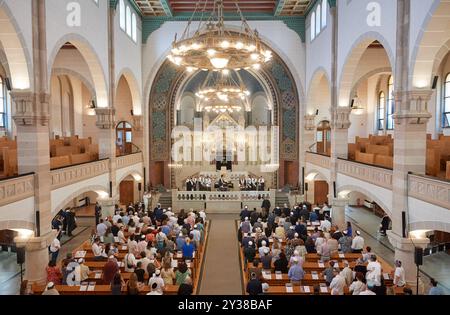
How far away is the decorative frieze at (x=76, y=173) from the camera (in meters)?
13.6

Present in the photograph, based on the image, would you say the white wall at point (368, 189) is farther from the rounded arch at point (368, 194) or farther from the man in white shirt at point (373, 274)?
the man in white shirt at point (373, 274)

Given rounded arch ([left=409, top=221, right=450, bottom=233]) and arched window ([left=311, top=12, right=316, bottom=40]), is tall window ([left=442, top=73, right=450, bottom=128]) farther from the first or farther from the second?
rounded arch ([left=409, top=221, right=450, bottom=233])

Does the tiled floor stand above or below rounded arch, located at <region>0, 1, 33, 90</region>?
below

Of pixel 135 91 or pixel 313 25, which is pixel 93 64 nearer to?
pixel 135 91

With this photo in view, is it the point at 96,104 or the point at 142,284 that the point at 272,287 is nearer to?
the point at 142,284

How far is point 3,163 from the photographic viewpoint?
1300 centimetres

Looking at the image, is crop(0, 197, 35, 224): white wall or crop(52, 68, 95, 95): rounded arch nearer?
crop(0, 197, 35, 224): white wall

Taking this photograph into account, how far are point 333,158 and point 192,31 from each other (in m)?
13.4

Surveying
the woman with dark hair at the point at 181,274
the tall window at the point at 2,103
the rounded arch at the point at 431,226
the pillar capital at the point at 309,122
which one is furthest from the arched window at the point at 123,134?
the rounded arch at the point at 431,226

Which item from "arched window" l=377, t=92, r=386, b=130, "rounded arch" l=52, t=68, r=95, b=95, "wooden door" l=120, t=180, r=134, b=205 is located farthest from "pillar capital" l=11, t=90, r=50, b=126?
"arched window" l=377, t=92, r=386, b=130

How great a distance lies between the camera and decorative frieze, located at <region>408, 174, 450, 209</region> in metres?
9.52

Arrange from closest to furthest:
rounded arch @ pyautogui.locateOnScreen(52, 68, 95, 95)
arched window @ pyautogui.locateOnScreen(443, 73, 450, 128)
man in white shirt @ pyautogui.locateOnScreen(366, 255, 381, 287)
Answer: man in white shirt @ pyautogui.locateOnScreen(366, 255, 381, 287)
arched window @ pyautogui.locateOnScreen(443, 73, 450, 128)
rounded arch @ pyautogui.locateOnScreen(52, 68, 95, 95)

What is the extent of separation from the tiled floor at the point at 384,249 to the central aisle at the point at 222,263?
615 centimetres

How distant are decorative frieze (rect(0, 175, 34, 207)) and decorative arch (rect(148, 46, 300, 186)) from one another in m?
16.0
